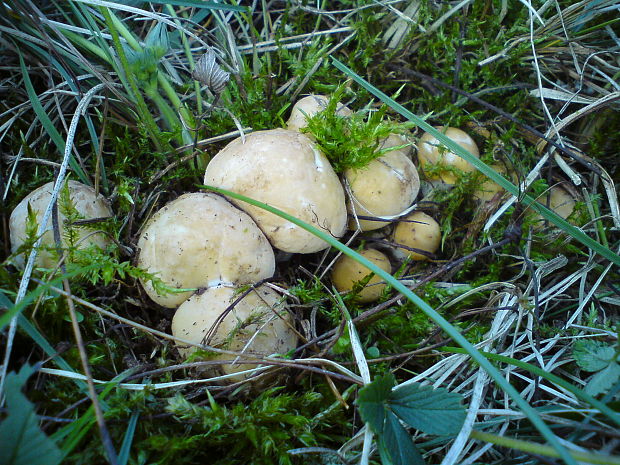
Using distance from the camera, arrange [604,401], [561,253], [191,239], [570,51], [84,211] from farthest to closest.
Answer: [570,51], [561,253], [84,211], [191,239], [604,401]

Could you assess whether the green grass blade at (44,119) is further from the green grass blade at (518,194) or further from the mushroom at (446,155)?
the mushroom at (446,155)

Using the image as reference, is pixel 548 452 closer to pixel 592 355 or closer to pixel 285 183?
pixel 592 355

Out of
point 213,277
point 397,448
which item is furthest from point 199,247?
point 397,448

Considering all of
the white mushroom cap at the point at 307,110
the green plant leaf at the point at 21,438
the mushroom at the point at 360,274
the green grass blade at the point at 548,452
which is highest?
the white mushroom cap at the point at 307,110

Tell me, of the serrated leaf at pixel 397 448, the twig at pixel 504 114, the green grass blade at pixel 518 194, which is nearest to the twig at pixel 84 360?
the serrated leaf at pixel 397 448

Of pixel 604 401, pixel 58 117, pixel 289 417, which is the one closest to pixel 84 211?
pixel 58 117

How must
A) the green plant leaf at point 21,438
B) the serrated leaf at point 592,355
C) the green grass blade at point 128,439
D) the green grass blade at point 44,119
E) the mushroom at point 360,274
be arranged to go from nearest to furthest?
1. the green plant leaf at point 21,438
2. the green grass blade at point 128,439
3. the serrated leaf at point 592,355
4. the green grass blade at point 44,119
5. the mushroom at point 360,274

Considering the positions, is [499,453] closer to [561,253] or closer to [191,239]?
[561,253]
